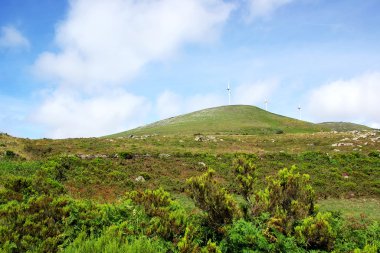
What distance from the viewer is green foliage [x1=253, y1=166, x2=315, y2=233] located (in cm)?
1093

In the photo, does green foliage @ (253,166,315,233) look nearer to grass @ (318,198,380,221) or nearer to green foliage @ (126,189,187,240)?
green foliage @ (126,189,187,240)

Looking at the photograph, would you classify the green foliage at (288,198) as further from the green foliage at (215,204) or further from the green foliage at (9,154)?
the green foliage at (9,154)

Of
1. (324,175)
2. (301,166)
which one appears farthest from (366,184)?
(301,166)

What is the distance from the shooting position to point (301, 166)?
39.8m

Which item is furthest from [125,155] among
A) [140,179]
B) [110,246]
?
[110,246]

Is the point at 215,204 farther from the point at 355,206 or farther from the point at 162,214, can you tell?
the point at 355,206

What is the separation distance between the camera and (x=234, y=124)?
379 feet

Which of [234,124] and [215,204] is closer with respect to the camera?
[215,204]

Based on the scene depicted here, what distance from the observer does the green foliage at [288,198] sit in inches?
430

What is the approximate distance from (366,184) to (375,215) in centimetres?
1095

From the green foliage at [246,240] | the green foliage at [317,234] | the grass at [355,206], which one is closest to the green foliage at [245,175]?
the green foliage at [246,240]

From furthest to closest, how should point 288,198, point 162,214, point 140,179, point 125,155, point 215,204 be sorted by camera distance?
point 125,155
point 140,179
point 288,198
point 215,204
point 162,214

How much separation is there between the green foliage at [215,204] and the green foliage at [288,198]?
1.13 m

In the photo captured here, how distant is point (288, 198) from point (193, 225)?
134 inches
